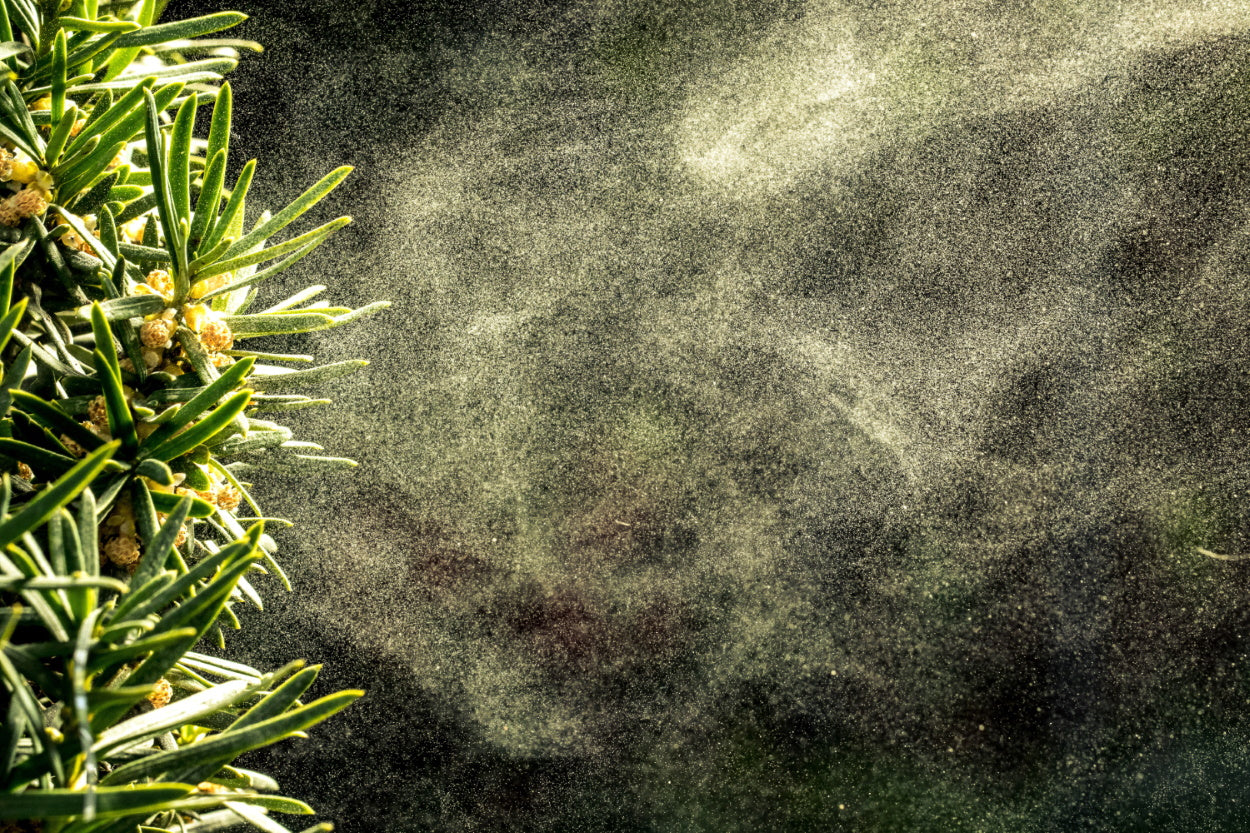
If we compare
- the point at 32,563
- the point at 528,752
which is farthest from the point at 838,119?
the point at 32,563

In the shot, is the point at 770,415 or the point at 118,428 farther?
the point at 770,415

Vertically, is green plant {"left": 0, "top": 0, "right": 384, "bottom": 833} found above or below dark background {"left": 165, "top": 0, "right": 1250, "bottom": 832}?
above

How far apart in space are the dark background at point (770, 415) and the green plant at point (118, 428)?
812 mm

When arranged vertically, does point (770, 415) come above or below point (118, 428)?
below

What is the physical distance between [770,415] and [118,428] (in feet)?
3.75

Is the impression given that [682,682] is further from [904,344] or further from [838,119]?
[838,119]

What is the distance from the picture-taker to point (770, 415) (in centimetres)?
145

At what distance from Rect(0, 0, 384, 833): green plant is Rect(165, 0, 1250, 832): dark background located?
81 centimetres

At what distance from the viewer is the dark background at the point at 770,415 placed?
1.35 meters

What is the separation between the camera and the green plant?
411 mm

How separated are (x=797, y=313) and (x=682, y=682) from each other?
738 millimetres

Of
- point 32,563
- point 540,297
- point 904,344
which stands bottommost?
point 904,344

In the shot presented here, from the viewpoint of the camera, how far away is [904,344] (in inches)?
57.8

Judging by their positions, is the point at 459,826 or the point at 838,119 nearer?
the point at 459,826
